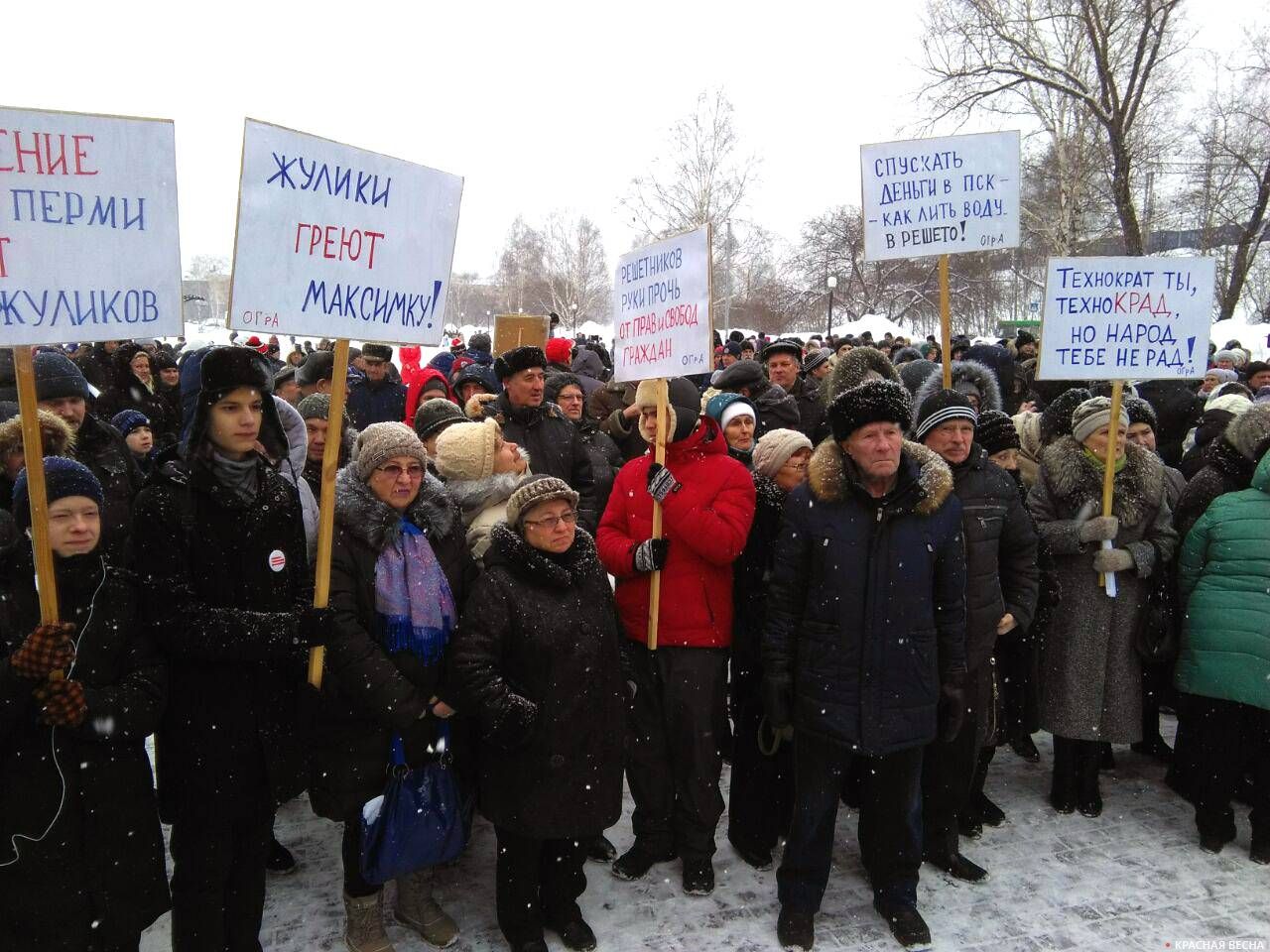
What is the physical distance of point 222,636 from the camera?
107 inches

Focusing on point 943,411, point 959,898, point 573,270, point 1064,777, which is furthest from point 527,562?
point 573,270

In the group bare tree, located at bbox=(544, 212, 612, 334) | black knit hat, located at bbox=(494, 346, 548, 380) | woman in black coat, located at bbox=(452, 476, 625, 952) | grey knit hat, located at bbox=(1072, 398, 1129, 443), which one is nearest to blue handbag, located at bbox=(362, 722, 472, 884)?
woman in black coat, located at bbox=(452, 476, 625, 952)

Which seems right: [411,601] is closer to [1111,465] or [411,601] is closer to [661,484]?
[661,484]

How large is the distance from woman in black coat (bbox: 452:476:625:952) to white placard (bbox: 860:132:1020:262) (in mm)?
3030

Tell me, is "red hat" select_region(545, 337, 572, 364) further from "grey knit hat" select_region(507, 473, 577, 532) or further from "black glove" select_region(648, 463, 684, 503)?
"grey knit hat" select_region(507, 473, 577, 532)

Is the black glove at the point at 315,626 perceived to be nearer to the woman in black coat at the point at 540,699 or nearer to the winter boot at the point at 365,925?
the woman in black coat at the point at 540,699

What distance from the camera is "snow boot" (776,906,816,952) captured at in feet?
11.0

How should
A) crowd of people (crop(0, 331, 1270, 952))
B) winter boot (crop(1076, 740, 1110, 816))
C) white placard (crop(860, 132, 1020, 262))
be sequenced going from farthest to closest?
white placard (crop(860, 132, 1020, 262)) → winter boot (crop(1076, 740, 1110, 816)) → crowd of people (crop(0, 331, 1270, 952))

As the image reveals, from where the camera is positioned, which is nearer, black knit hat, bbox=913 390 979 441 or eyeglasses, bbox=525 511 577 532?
eyeglasses, bbox=525 511 577 532

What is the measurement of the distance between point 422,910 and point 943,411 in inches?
116

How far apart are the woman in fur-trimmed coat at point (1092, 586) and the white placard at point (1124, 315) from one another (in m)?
0.30

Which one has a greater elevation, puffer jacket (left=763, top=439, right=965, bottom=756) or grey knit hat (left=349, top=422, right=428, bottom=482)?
grey knit hat (left=349, top=422, right=428, bottom=482)

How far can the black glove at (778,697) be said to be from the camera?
341 centimetres

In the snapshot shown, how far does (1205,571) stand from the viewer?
13.6 feet
